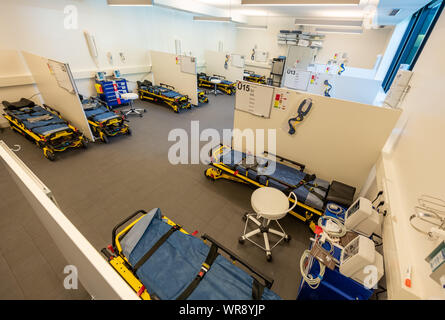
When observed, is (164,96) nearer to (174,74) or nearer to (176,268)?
(174,74)

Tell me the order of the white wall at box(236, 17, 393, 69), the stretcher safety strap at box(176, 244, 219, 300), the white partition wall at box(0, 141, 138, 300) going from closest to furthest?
the white partition wall at box(0, 141, 138, 300)
the stretcher safety strap at box(176, 244, 219, 300)
the white wall at box(236, 17, 393, 69)

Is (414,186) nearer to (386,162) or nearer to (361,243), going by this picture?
(361,243)

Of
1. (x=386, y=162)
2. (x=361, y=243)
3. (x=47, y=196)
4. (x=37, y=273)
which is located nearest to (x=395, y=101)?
(x=386, y=162)

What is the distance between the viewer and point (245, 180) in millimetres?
3168

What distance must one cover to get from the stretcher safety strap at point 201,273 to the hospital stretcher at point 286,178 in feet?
3.70

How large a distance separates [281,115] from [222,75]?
6986 millimetres

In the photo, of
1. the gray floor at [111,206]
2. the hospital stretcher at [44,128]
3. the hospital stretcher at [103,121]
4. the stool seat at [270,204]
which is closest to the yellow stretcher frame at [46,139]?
the hospital stretcher at [44,128]

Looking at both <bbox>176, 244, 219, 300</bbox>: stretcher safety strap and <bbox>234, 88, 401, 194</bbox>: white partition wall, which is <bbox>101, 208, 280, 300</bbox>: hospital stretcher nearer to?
<bbox>176, 244, 219, 300</bbox>: stretcher safety strap

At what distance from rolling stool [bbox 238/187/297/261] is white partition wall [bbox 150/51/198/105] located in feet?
17.2

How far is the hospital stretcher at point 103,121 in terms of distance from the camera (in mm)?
4402

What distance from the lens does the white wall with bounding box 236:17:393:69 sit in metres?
8.48

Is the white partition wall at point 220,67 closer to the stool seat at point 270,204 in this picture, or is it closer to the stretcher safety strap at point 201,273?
the stool seat at point 270,204

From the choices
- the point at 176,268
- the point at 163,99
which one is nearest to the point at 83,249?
the point at 176,268

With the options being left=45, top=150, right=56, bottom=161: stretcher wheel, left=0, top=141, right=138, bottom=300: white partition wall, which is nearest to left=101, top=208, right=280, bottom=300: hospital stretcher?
left=0, top=141, right=138, bottom=300: white partition wall
